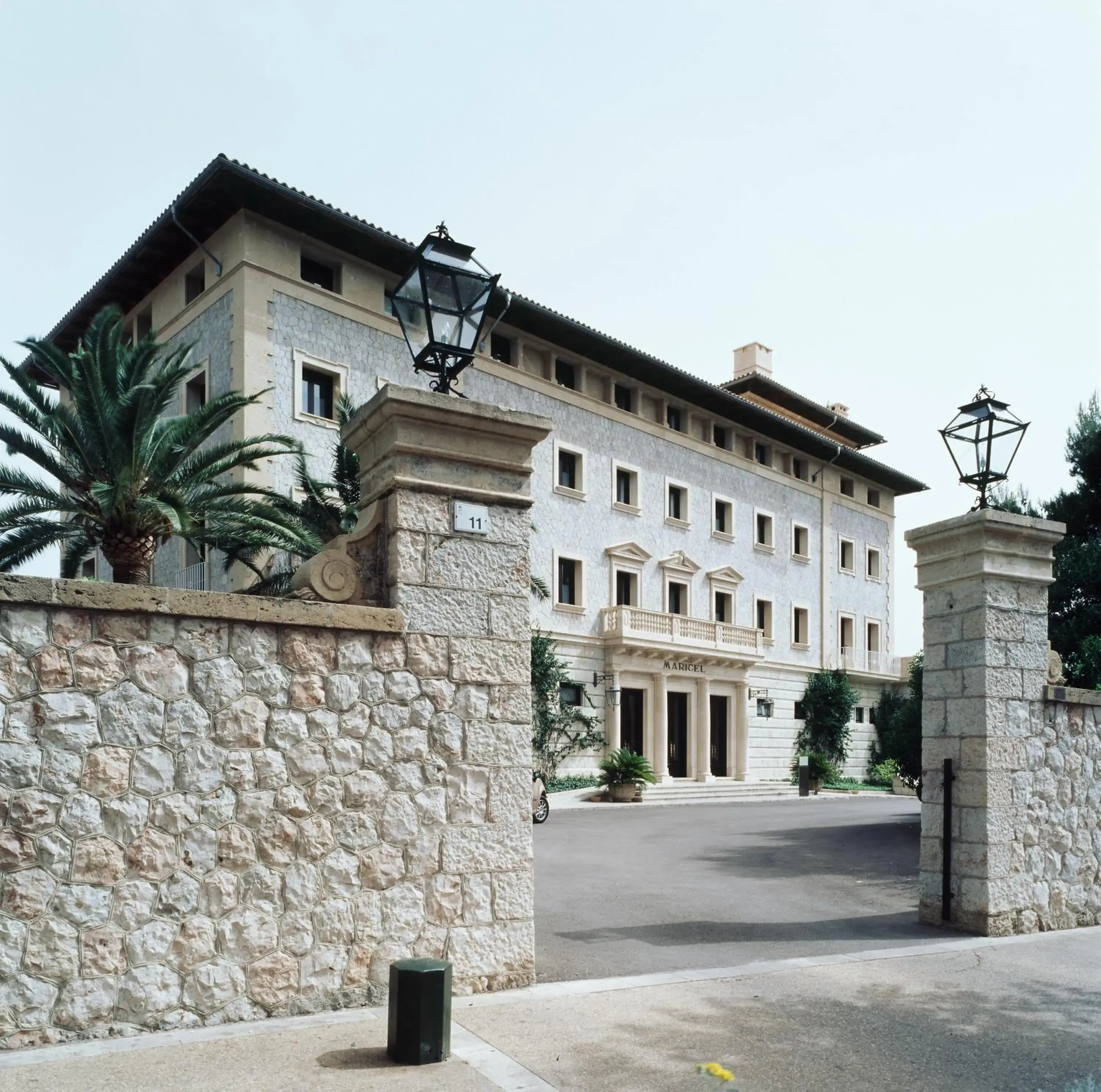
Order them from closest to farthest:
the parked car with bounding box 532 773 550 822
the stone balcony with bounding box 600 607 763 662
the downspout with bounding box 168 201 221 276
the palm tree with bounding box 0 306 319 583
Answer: the palm tree with bounding box 0 306 319 583, the parked car with bounding box 532 773 550 822, the downspout with bounding box 168 201 221 276, the stone balcony with bounding box 600 607 763 662

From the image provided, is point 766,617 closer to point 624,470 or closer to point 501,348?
point 624,470

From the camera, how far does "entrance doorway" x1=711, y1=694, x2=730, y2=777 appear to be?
3319 centimetres

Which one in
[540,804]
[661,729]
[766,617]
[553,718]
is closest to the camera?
[540,804]

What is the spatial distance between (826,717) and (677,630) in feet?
30.5

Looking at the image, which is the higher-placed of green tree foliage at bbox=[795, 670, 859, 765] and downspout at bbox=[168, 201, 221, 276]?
downspout at bbox=[168, 201, 221, 276]

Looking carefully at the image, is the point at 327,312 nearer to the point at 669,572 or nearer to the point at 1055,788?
the point at 669,572

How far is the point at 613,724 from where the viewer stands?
2892 centimetres

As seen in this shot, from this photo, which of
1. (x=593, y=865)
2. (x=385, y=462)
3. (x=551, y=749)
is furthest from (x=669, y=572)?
(x=385, y=462)

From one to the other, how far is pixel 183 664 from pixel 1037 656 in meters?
6.89

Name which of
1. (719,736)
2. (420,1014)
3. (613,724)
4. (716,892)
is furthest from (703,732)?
(420,1014)

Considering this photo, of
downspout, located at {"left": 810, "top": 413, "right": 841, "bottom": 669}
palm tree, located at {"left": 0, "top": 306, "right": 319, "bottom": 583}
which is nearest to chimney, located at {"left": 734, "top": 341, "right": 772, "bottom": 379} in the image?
downspout, located at {"left": 810, "top": 413, "right": 841, "bottom": 669}

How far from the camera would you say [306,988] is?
544 centimetres

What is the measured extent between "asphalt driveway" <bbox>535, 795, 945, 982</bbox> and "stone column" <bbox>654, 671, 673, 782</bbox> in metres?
9.68

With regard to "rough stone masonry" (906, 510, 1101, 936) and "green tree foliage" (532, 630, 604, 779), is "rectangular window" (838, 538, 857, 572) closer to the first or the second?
"green tree foliage" (532, 630, 604, 779)
